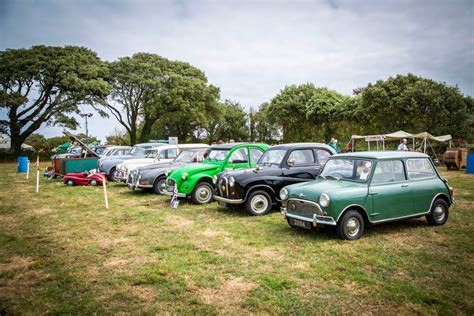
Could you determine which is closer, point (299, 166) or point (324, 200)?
point (324, 200)

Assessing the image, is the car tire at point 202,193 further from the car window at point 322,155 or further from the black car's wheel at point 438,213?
the black car's wheel at point 438,213

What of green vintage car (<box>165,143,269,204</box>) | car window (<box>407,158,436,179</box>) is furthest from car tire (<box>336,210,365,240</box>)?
green vintage car (<box>165,143,269,204</box>)

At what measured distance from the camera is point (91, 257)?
5973 mm

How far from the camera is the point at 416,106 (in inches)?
1126

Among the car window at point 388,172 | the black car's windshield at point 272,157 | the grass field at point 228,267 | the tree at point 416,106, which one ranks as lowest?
the grass field at point 228,267

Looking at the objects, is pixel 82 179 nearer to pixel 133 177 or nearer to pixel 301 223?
pixel 133 177

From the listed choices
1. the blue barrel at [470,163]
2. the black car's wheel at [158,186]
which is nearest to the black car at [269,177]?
the black car's wheel at [158,186]

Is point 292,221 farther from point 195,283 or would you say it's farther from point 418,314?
point 418,314

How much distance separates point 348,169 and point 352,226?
3.83 ft

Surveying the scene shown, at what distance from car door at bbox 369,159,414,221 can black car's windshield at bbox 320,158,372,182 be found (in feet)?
0.57

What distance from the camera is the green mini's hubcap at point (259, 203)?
28.8ft

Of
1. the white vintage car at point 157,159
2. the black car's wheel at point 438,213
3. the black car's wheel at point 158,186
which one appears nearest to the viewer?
the black car's wheel at point 438,213

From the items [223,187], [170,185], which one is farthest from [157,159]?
[223,187]

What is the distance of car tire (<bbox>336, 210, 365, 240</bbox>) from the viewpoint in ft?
20.6
